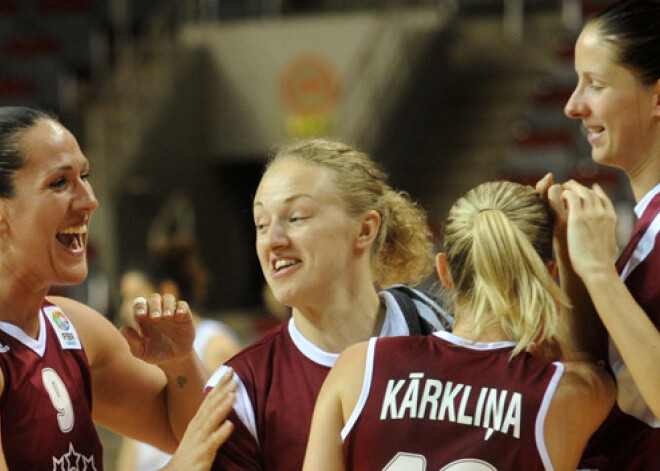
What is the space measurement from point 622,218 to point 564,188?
5817 mm

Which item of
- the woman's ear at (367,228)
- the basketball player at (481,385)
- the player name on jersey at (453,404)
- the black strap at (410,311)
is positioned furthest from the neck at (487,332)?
the woman's ear at (367,228)

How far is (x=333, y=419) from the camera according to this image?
237 centimetres

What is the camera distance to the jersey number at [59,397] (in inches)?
112

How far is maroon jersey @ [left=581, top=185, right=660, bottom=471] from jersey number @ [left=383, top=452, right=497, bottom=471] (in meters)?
0.35

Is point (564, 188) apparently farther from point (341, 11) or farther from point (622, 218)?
point (341, 11)

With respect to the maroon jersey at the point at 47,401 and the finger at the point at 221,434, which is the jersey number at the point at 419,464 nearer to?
the finger at the point at 221,434

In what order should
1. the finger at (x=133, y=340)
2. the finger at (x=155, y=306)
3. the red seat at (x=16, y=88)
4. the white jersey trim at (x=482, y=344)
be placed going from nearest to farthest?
the white jersey trim at (x=482, y=344) < the finger at (x=155, y=306) < the finger at (x=133, y=340) < the red seat at (x=16, y=88)

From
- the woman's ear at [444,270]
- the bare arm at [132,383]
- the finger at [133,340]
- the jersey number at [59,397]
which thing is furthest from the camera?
the bare arm at [132,383]

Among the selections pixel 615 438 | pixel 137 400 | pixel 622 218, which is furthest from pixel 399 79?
pixel 615 438

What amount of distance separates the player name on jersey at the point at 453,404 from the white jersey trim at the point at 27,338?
101 cm

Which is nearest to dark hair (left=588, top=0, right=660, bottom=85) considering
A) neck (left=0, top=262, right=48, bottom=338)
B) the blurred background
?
neck (left=0, top=262, right=48, bottom=338)

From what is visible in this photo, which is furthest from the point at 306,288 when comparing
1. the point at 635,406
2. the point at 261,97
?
the point at 261,97

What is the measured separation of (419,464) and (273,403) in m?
0.48

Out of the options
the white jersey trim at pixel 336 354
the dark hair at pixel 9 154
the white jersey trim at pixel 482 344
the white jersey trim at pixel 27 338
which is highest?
the dark hair at pixel 9 154
